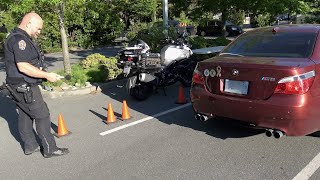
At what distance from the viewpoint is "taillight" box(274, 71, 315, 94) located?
406 centimetres

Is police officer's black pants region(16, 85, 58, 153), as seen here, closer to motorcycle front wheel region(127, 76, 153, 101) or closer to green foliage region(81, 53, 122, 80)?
motorcycle front wheel region(127, 76, 153, 101)

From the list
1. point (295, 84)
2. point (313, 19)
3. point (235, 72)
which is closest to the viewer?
A: point (295, 84)

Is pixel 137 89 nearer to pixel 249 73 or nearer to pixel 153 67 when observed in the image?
pixel 153 67

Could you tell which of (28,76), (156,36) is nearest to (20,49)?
(28,76)

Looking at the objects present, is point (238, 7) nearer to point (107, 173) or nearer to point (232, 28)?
point (107, 173)

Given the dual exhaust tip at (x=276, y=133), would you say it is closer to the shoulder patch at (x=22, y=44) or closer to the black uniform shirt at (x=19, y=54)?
the black uniform shirt at (x=19, y=54)

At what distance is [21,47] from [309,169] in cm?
358

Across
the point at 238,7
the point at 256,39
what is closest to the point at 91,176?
the point at 256,39

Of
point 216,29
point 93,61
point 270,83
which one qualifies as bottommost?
point 93,61

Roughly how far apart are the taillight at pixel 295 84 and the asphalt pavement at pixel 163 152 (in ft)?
Result: 2.71

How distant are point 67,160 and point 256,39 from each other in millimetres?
3226

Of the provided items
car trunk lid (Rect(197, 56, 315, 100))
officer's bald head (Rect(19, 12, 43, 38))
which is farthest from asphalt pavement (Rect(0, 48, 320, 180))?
officer's bald head (Rect(19, 12, 43, 38))

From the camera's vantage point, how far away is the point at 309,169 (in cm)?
392

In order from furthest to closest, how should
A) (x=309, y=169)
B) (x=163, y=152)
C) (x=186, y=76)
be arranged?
1. (x=186, y=76)
2. (x=163, y=152)
3. (x=309, y=169)
